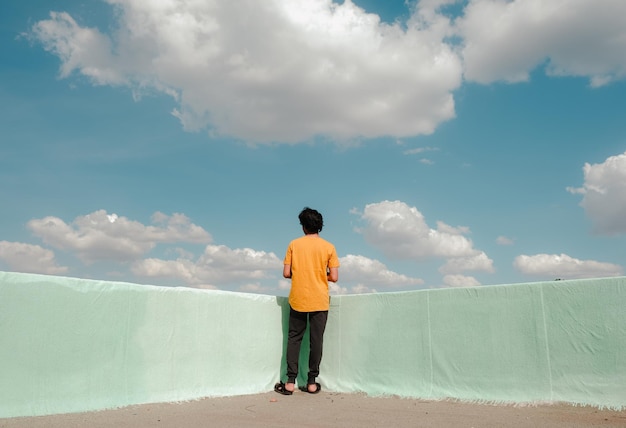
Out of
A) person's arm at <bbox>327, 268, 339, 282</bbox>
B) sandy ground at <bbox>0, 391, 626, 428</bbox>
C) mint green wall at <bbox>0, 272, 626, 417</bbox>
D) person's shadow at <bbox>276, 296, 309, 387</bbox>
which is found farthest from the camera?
person's shadow at <bbox>276, 296, 309, 387</bbox>

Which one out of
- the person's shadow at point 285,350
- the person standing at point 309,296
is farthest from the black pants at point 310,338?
the person's shadow at point 285,350

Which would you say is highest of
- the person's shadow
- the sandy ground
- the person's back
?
the person's back

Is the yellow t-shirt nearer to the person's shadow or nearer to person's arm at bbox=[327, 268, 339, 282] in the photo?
person's arm at bbox=[327, 268, 339, 282]

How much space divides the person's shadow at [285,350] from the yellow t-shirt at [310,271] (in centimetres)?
34

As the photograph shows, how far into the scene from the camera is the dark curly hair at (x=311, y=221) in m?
5.63

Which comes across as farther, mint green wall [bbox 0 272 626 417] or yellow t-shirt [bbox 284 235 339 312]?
yellow t-shirt [bbox 284 235 339 312]

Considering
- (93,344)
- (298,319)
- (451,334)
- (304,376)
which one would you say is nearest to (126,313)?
(93,344)

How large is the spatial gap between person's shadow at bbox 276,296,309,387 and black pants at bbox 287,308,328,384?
24cm

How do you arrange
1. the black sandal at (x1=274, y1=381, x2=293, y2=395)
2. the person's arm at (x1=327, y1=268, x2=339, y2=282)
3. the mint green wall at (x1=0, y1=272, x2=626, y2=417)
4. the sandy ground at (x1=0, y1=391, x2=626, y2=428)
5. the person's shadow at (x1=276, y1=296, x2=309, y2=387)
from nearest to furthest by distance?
the sandy ground at (x1=0, y1=391, x2=626, y2=428)
the mint green wall at (x1=0, y1=272, x2=626, y2=417)
the black sandal at (x1=274, y1=381, x2=293, y2=395)
the person's arm at (x1=327, y1=268, x2=339, y2=282)
the person's shadow at (x1=276, y1=296, x2=309, y2=387)

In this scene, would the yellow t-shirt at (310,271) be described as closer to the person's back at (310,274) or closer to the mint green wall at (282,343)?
the person's back at (310,274)

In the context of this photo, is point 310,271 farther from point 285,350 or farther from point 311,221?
point 285,350

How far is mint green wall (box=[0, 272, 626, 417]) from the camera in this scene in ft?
12.9

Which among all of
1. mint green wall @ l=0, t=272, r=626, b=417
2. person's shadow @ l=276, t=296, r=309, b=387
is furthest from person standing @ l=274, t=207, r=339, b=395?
mint green wall @ l=0, t=272, r=626, b=417

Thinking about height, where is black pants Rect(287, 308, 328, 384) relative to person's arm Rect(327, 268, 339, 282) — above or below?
below
